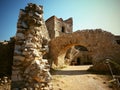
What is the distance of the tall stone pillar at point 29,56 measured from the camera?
3486 millimetres

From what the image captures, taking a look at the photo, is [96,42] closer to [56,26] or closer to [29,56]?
[29,56]

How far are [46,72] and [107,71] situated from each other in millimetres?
6701

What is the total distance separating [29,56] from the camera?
12.0 feet

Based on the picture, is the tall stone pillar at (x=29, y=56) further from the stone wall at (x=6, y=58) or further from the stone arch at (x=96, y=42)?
the stone arch at (x=96, y=42)

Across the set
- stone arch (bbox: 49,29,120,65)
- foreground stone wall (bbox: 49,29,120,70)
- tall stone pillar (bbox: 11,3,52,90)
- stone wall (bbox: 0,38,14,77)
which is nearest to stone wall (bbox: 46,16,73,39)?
stone arch (bbox: 49,29,120,65)

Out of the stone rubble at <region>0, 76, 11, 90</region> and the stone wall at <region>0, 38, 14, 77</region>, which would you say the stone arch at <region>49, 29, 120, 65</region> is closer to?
the stone wall at <region>0, 38, 14, 77</region>

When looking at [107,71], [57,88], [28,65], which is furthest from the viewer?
[107,71]

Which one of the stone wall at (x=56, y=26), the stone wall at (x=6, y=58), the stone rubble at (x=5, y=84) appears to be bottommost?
the stone rubble at (x=5, y=84)

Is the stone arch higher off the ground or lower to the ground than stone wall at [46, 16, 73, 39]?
lower

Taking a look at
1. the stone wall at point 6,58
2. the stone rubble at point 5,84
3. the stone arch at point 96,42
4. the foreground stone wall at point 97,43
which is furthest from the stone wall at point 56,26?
the stone rubble at point 5,84

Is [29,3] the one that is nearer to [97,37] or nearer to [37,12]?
[37,12]

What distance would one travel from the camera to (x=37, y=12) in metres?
4.25

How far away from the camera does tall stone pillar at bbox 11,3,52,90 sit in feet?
11.4

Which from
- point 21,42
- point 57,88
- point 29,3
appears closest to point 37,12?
point 29,3
